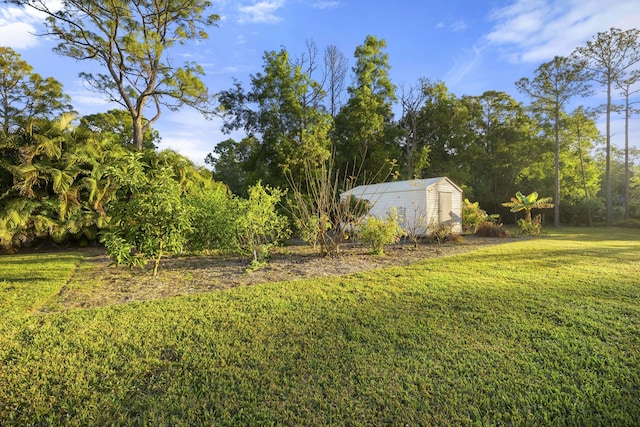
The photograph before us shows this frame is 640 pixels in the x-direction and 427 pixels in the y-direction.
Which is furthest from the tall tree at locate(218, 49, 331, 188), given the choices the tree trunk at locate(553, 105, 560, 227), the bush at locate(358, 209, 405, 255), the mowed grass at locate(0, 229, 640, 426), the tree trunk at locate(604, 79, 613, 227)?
the tree trunk at locate(604, 79, 613, 227)

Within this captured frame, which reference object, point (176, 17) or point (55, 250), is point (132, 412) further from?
point (176, 17)

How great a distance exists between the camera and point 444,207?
1342cm

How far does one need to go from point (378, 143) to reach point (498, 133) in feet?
36.4

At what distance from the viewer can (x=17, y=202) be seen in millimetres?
8633

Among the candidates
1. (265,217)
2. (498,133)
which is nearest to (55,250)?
(265,217)

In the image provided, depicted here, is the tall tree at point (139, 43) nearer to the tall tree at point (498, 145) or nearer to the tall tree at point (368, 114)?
the tall tree at point (368, 114)

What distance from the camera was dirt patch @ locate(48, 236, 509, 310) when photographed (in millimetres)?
4953

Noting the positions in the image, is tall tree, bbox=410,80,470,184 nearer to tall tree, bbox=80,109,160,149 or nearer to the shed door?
the shed door

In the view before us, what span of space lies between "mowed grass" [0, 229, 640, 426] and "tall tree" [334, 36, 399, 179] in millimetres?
16220

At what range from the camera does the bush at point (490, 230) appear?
13375mm

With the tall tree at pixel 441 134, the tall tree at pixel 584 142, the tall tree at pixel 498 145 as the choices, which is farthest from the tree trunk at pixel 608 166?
the tall tree at pixel 441 134

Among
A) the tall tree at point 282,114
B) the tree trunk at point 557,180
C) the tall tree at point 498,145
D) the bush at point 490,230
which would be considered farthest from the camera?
the tall tree at point 498,145

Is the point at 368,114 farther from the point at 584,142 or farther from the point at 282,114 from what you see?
the point at 584,142

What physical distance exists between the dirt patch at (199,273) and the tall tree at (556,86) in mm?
17391
